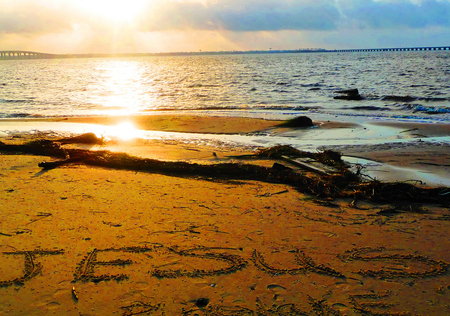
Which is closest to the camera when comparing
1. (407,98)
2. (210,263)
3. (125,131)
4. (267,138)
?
(210,263)

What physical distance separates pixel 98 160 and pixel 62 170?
735mm

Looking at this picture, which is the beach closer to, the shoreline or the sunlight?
the shoreline

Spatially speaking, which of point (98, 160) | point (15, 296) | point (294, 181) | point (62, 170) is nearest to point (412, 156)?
point (294, 181)

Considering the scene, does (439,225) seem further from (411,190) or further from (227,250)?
(227,250)

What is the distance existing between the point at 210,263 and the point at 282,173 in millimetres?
2983

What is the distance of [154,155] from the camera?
761 cm

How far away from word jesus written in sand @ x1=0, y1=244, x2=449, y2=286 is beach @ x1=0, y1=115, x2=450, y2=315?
0.04 feet

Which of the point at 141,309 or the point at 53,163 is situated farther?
the point at 53,163

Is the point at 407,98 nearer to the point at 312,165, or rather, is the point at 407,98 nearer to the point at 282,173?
the point at 312,165

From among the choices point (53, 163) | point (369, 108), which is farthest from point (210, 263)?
point (369, 108)

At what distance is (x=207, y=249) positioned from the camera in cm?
352

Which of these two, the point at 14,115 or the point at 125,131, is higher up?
the point at 14,115

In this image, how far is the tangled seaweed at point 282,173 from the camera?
5.02m

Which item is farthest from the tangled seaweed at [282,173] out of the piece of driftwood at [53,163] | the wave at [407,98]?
the wave at [407,98]
